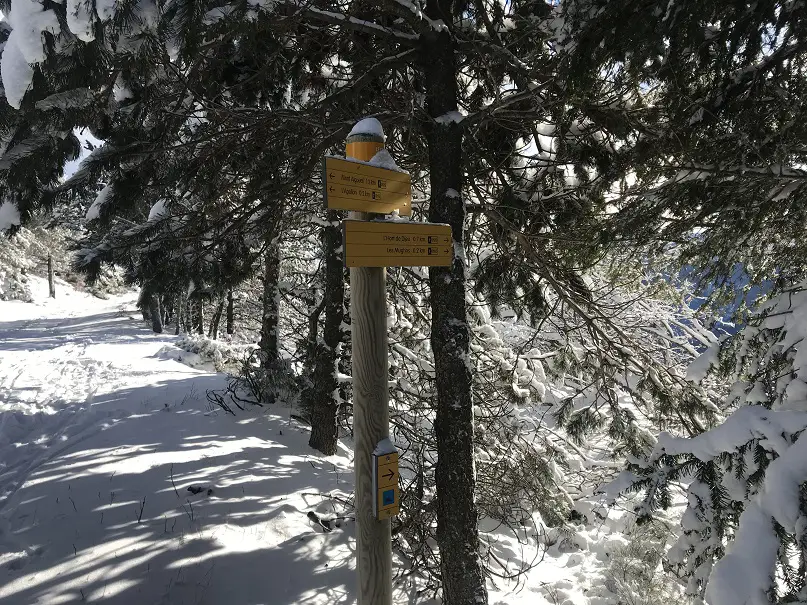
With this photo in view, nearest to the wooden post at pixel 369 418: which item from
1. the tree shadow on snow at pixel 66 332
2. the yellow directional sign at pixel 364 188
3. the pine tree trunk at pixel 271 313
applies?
the yellow directional sign at pixel 364 188

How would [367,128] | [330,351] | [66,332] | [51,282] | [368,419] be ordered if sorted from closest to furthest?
[368,419]
[367,128]
[330,351]
[66,332]
[51,282]

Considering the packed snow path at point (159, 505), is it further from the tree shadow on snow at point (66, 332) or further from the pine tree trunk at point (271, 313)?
the tree shadow on snow at point (66, 332)

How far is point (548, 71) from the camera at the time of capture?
333cm

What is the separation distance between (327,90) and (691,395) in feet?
17.0

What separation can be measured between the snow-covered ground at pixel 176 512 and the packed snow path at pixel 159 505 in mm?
14

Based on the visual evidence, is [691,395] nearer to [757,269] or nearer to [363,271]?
[757,269]

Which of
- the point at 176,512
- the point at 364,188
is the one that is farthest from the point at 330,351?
the point at 364,188

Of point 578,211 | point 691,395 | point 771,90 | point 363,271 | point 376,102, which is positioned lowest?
point 691,395

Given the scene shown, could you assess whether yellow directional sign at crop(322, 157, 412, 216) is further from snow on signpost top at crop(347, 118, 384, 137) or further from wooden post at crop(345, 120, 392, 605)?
snow on signpost top at crop(347, 118, 384, 137)

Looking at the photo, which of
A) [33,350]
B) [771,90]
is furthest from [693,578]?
[33,350]

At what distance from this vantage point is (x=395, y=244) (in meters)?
2.60

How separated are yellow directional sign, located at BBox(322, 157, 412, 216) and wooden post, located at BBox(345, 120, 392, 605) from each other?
0.45ft

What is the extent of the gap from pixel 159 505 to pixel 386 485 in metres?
3.03

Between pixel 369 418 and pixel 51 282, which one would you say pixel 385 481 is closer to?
pixel 369 418
